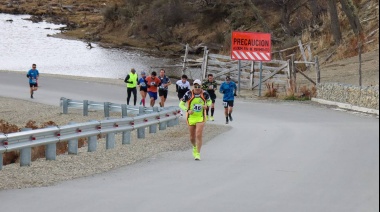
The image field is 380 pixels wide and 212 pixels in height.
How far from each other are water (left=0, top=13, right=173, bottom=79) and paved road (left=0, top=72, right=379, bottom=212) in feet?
115

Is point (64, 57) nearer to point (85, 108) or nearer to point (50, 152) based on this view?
point (85, 108)

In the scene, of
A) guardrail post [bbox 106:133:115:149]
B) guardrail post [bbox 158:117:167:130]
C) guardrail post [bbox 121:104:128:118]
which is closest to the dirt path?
guardrail post [bbox 121:104:128:118]

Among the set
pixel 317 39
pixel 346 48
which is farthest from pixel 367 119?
pixel 317 39

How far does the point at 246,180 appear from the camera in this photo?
13625 millimetres

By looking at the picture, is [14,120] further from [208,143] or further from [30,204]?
[30,204]

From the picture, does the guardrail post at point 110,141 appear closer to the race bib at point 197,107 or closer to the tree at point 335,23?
the race bib at point 197,107

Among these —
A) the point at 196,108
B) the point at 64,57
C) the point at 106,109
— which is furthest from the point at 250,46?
the point at 64,57

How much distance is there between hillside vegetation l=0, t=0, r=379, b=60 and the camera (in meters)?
52.1

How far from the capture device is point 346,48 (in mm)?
47250

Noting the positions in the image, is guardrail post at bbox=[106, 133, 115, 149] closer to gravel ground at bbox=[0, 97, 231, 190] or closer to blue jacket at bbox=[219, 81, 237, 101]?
gravel ground at bbox=[0, 97, 231, 190]

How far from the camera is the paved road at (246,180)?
447 inches

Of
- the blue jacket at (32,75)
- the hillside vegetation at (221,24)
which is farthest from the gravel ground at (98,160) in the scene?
the hillside vegetation at (221,24)

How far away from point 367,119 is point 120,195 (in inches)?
606

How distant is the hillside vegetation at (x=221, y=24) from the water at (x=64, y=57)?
445 centimetres
